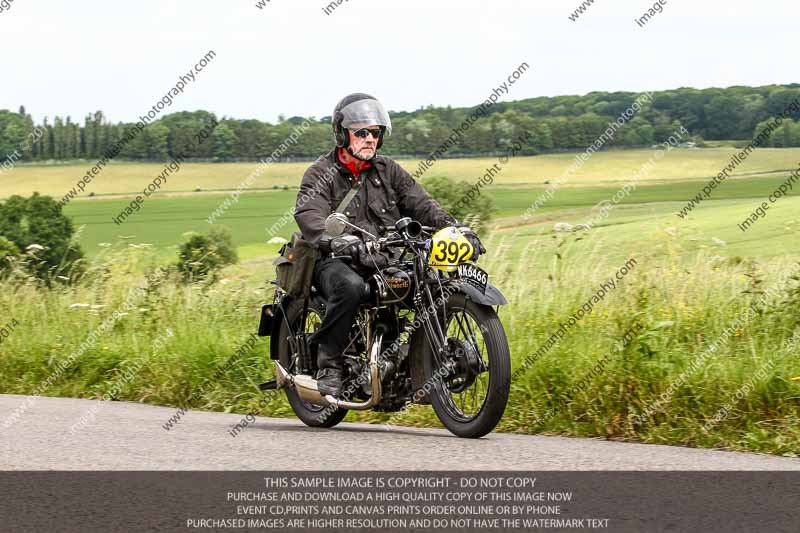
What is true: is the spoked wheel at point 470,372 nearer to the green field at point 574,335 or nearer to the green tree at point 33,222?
the green field at point 574,335

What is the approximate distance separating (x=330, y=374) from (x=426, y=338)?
2.89 ft

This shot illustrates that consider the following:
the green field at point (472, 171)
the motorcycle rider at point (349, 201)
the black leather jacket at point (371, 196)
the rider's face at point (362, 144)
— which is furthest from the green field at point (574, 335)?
the green field at point (472, 171)

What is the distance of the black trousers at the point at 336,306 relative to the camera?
7.14 metres

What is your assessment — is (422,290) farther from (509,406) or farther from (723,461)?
(723,461)

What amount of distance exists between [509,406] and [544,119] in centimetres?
3298

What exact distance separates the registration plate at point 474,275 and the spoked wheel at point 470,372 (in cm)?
12

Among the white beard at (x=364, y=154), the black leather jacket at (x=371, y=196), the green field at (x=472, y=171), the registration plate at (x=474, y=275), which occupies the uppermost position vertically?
the white beard at (x=364, y=154)

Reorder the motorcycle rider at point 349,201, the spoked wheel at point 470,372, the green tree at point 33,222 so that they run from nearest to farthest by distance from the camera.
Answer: the spoked wheel at point 470,372
the motorcycle rider at point 349,201
the green tree at point 33,222

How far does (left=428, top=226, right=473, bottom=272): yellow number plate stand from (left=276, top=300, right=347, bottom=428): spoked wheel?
1.37 metres

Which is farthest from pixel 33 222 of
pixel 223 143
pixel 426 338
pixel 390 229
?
pixel 426 338

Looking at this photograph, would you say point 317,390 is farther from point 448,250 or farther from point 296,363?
point 448,250

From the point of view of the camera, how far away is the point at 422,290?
22.9ft

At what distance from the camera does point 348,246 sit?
704cm

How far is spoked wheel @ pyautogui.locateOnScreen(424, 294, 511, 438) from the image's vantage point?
6.42 meters
